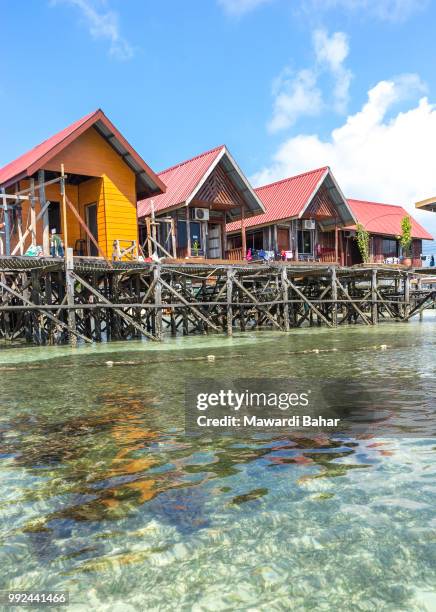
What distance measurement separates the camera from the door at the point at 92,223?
18.4 metres

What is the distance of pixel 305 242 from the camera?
29.1m

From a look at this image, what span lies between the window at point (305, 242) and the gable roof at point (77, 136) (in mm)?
11412

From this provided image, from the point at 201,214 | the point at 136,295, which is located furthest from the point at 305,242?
the point at 136,295

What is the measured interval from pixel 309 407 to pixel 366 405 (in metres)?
0.69

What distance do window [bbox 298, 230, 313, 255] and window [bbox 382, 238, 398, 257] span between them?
9.67 m

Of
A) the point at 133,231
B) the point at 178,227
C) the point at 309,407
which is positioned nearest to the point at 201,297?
the point at 178,227

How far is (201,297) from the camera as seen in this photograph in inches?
939

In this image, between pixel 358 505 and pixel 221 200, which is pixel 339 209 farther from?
pixel 358 505

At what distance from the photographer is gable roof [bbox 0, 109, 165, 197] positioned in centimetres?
1606

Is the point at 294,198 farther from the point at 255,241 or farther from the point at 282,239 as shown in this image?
the point at 255,241

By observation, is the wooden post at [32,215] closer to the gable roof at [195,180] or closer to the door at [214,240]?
the gable roof at [195,180]

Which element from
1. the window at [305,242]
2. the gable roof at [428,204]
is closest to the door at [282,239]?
the window at [305,242]

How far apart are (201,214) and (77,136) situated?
24.1 feet

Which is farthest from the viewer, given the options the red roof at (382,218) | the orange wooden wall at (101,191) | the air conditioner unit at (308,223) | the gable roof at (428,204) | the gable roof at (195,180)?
the red roof at (382,218)
